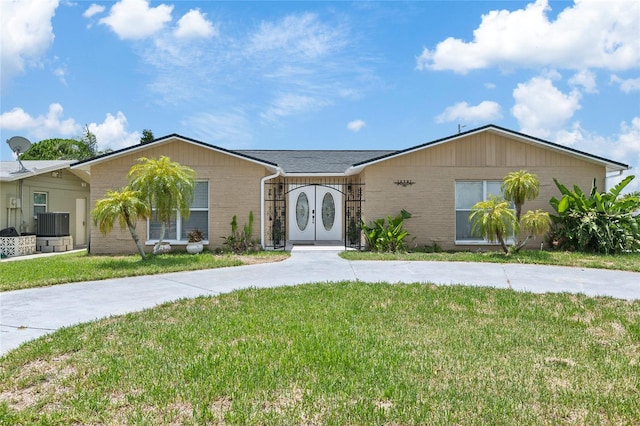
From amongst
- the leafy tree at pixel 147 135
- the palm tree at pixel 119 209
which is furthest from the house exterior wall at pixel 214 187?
the leafy tree at pixel 147 135

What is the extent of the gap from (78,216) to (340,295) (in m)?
16.0

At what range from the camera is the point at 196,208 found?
44.7ft

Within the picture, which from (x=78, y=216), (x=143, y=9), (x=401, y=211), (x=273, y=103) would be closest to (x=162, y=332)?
(x=143, y=9)

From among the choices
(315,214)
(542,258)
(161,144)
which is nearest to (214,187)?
(161,144)

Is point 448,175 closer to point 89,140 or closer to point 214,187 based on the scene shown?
point 214,187

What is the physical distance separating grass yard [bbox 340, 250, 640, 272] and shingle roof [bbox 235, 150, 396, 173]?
5015 millimetres

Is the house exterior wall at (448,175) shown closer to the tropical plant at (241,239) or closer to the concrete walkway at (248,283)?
the concrete walkway at (248,283)

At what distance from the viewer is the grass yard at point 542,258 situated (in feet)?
34.0

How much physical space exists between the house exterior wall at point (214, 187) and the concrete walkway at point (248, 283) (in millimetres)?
3202

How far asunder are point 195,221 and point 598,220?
12.2 metres

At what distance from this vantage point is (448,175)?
45.2 feet

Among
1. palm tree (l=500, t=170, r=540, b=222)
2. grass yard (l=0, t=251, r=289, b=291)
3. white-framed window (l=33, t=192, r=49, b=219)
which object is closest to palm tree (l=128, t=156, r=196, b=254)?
grass yard (l=0, t=251, r=289, b=291)

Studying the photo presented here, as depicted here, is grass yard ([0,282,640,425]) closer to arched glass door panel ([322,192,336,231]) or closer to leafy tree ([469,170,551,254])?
leafy tree ([469,170,551,254])

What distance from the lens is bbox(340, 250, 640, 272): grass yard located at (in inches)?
408
